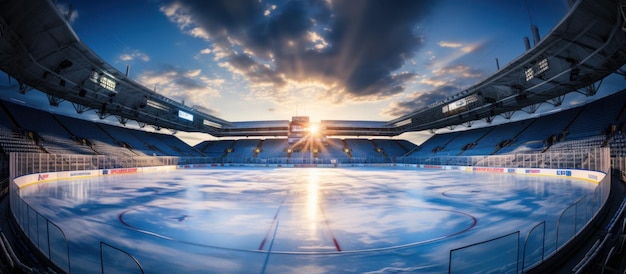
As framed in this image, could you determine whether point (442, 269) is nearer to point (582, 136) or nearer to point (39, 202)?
point (39, 202)

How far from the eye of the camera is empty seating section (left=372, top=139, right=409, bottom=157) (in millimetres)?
69250

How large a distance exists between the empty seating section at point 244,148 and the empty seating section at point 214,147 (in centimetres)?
229

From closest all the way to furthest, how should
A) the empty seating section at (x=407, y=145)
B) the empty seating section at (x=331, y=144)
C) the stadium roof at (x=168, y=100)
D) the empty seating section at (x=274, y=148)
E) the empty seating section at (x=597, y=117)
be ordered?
the stadium roof at (x=168, y=100) → the empty seating section at (x=331, y=144) → the empty seating section at (x=597, y=117) → the empty seating section at (x=274, y=148) → the empty seating section at (x=407, y=145)

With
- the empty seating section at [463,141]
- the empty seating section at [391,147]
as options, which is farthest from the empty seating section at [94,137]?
the empty seating section at [463,141]

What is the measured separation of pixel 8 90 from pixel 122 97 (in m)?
10.7

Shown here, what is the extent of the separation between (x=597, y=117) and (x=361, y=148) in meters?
43.7

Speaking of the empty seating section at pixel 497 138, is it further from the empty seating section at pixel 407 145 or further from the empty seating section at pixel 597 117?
the empty seating section at pixel 407 145

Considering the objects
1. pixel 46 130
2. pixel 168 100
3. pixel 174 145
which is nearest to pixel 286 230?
pixel 168 100

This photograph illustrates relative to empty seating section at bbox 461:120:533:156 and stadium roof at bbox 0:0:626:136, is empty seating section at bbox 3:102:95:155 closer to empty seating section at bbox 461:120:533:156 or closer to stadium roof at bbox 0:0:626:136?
stadium roof at bbox 0:0:626:136

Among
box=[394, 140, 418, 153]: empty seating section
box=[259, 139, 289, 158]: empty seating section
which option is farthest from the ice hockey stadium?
box=[394, 140, 418, 153]: empty seating section

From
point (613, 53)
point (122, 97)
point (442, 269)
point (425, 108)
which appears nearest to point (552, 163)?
point (613, 53)

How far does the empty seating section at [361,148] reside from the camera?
6700 centimetres

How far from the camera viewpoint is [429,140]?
67062 mm

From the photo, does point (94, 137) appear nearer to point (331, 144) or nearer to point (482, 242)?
point (331, 144)
